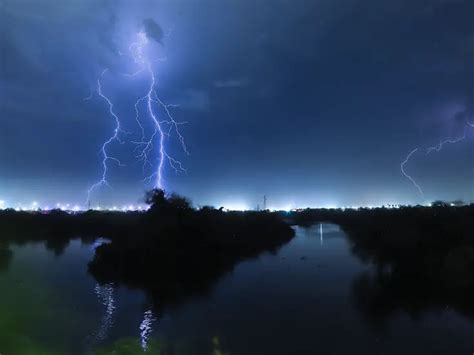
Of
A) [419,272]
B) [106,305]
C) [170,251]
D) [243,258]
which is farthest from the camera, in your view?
[243,258]

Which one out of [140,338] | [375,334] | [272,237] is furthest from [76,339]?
[272,237]

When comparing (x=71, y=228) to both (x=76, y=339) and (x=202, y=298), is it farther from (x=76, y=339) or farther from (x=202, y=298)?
(x=76, y=339)

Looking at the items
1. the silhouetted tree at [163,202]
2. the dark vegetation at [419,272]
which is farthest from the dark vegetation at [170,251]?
the dark vegetation at [419,272]

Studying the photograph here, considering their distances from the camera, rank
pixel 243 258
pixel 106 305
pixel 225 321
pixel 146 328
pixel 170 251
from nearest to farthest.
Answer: pixel 146 328 → pixel 225 321 → pixel 106 305 → pixel 170 251 → pixel 243 258

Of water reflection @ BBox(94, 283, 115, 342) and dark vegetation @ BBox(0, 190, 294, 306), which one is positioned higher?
dark vegetation @ BBox(0, 190, 294, 306)

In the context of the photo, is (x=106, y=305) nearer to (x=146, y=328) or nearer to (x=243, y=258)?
(x=146, y=328)

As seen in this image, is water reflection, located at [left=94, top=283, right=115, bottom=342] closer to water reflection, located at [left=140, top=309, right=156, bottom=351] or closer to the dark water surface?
the dark water surface

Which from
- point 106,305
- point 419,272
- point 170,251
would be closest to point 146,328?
point 106,305

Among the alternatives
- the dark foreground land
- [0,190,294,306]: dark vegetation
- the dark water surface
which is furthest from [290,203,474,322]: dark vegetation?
[0,190,294,306]: dark vegetation

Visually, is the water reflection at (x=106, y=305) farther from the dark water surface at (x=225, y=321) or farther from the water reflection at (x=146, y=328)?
the water reflection at (x=146, y=328)
